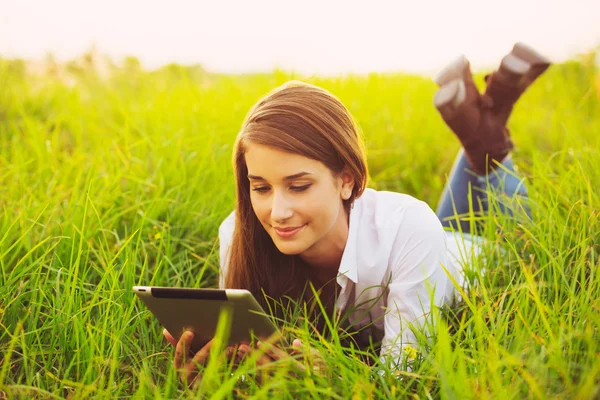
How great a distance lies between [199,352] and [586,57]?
589cm

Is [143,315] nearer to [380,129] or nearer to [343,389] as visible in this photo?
[343,389]

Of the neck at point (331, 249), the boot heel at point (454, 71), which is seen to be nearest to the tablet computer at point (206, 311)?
the neck at point (331, 249)

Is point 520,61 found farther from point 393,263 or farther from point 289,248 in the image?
point 289,248

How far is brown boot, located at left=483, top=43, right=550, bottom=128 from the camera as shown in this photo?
3.38 meters

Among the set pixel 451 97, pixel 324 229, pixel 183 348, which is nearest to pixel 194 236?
pixel 324 229

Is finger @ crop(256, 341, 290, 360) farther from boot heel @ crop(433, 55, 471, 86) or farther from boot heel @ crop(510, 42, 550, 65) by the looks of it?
boot heel @ crop(510, 42, 550, 65)

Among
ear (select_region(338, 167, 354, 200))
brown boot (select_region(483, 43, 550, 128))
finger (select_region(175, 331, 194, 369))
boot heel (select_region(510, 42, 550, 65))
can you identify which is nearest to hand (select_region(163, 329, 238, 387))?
finger (select_region(175, 331, 194, 369))

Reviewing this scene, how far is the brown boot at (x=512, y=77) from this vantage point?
133 inches

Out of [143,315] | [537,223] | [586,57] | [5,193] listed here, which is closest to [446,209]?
[537,223]

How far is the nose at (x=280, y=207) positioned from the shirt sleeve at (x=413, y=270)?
488 millimetres

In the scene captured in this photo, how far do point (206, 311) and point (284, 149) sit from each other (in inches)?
26.1

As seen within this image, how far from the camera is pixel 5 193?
3.15 meters

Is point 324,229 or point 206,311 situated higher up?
point 324,229

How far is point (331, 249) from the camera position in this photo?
2602mm
